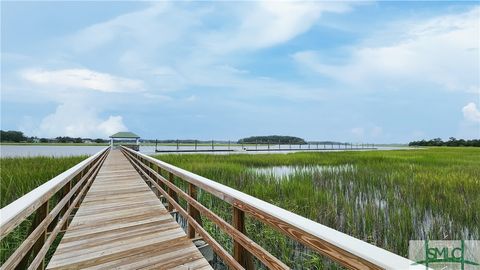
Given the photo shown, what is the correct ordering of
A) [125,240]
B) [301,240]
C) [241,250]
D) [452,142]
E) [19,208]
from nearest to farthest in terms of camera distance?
[301,240] → [19,208] → [241,250] → [125,240] → [452,142]

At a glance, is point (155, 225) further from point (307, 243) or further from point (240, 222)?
point (307, 243)

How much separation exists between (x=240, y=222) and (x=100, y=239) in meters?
2.21

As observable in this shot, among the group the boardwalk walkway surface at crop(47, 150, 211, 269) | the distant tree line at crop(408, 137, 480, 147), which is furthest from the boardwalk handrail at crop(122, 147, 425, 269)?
the distant tree line at crop(408, 137, 480, 147)

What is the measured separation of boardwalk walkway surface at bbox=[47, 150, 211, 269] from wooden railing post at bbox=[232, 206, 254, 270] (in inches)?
29.1

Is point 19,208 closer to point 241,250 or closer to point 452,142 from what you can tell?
point 241,250

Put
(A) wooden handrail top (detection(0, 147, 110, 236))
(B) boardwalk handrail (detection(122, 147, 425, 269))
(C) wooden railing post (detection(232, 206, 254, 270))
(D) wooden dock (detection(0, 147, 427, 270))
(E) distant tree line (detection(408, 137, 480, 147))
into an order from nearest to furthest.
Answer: (B) boardwalk handrail (detection(122, 147, 425, 269)), (D) wooden dock (detection(0, 147, 427, 270)), (A) wooden handrail top (detection(0, 147, 110, 236)), (C) wooden railing post (detection(232, 206, 254, 270)), (E) distant tree line (detection(408, 137, 480, 147))

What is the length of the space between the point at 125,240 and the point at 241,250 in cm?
191

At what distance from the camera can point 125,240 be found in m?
3.38

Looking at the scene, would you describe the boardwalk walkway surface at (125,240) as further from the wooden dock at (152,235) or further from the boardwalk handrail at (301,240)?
the boardwalk handrail at (301,240)

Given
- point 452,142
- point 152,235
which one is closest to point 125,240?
point 152,235

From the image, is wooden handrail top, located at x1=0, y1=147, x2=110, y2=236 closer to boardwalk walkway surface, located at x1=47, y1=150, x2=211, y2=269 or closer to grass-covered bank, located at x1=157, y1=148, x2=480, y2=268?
boardwalk walkway surface, located at x1=47, y1=150, x2=211, y2=269

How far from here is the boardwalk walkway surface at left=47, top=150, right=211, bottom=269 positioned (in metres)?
2.79

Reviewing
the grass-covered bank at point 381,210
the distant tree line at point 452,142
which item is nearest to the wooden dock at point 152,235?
the grass-covered bank at point 381,210

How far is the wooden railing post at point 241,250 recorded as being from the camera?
211cm
